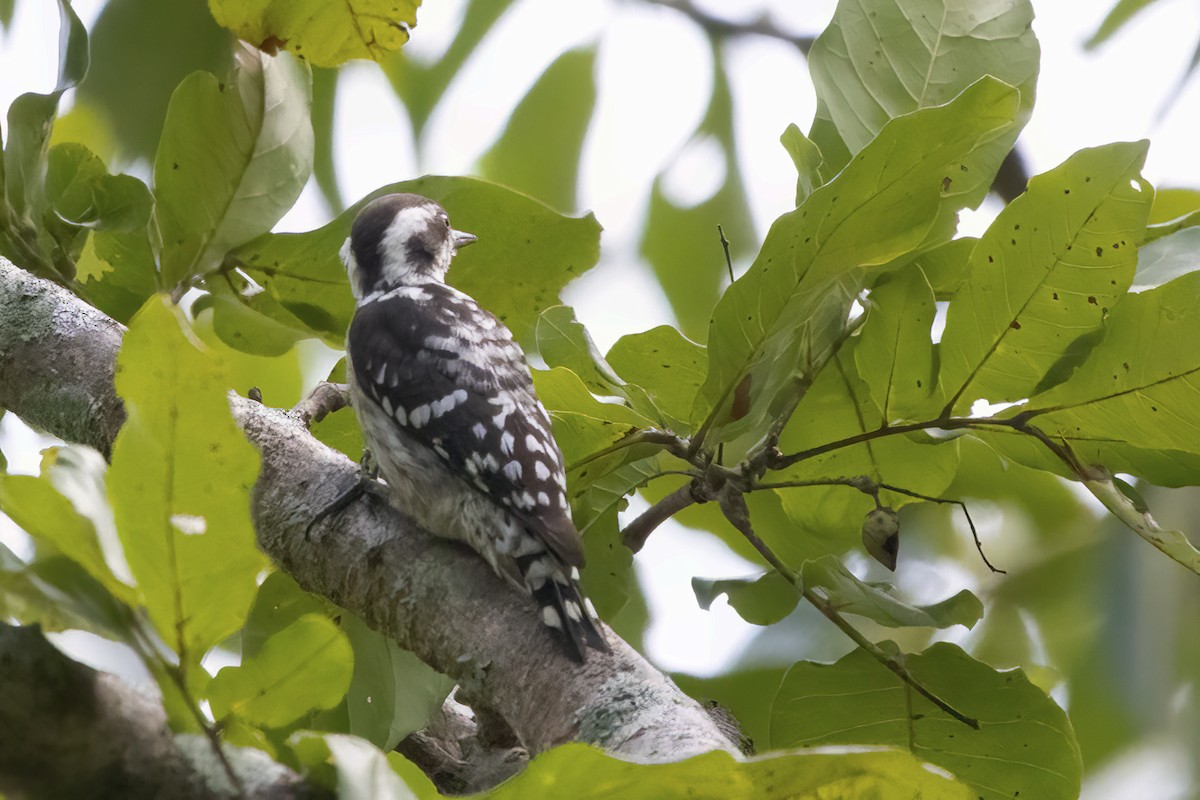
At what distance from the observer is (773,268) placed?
984mm

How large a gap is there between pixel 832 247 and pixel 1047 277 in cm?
22

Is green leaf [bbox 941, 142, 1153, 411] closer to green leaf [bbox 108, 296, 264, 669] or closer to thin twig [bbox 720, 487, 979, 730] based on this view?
thin twig [bbox 720, 487, 979, 730]

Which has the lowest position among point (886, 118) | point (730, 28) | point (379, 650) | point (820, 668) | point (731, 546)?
point (379, 650)

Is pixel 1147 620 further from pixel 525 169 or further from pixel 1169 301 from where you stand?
pixel 525 169

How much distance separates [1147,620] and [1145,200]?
3.11 ft

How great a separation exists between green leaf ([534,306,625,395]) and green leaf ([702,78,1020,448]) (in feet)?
0.37

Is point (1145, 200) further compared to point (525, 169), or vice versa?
point (525, 169)

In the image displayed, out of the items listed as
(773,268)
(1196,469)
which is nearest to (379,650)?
(773,268)

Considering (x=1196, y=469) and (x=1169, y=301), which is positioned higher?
(x=1169, y=301)

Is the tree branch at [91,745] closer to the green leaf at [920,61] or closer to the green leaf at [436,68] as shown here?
the green leaf at [920,61]

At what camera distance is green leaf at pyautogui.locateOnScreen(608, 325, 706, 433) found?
1.22 meters

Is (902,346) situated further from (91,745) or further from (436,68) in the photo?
(436,68)

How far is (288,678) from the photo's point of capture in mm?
586

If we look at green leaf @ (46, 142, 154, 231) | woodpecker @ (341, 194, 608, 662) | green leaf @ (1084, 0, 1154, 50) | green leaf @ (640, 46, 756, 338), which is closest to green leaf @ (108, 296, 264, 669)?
woodpecker @ (341, 194, 608, 662)
